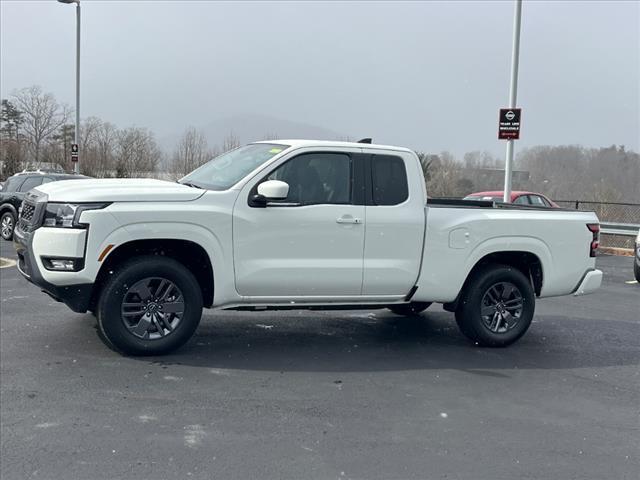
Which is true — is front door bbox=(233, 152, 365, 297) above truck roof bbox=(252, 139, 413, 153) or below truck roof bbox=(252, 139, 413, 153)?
below

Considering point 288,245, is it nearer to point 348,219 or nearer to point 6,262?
point 348,219

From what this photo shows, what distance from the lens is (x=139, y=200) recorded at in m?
5.30

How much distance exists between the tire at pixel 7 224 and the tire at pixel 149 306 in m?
11.0

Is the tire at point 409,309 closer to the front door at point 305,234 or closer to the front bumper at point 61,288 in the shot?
the front door at point 305,234

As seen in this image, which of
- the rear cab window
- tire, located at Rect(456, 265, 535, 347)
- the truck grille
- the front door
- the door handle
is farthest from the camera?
tire, located at Rect(456, 265, 535, 347)

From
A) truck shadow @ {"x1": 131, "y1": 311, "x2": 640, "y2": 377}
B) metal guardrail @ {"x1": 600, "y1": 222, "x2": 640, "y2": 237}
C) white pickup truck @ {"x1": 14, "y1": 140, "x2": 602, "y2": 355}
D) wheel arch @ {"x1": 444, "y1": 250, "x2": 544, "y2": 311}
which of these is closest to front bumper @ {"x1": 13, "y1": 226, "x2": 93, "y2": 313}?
white pickup truck @ {"x1": 14, "y1": 140, "x2": 602, "y2": 355}

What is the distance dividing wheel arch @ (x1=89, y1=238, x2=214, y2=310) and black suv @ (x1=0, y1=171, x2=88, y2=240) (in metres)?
10.2

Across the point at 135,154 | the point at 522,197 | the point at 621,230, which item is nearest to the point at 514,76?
the point at 522,197

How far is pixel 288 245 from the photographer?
Answer: 5691mm

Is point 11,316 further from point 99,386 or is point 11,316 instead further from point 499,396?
point 499,396

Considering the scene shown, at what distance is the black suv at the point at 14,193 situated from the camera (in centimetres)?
1489

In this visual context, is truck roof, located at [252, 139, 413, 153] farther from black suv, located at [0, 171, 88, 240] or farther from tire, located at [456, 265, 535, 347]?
black suv, located at [0, 171, 88, 240]

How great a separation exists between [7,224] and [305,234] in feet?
39.1

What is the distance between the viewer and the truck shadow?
5.69 meters
